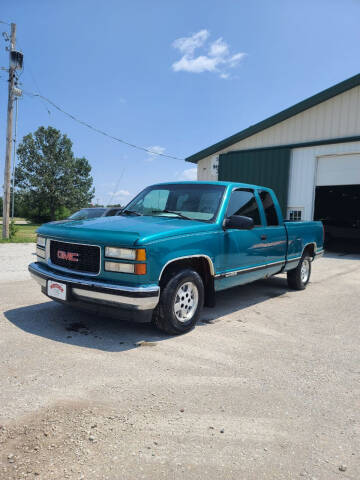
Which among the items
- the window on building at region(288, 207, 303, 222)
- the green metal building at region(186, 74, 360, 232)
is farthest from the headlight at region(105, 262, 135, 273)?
the window on building at region(288, 207, 303, 222)

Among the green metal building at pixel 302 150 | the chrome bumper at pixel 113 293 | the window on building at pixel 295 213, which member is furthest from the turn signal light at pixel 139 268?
the window on building at pixel 295 213

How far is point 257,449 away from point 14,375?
2053 mm

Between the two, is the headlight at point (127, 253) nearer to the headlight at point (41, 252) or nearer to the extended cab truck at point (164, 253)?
the extended cab truck at point (164, 253)

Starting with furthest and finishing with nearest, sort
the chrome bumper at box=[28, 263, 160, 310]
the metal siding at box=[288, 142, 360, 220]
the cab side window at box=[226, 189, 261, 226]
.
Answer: the metal siding at box=[288, 142, 360, 220] → the cab side window at box=[226, 189, 261, 226] → the chrome bumper at box=[28, 263, 160, 310]

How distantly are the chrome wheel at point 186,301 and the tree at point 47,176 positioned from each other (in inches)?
1762

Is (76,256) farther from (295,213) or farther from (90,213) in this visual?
(295,213)

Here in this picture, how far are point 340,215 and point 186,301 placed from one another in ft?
69.0

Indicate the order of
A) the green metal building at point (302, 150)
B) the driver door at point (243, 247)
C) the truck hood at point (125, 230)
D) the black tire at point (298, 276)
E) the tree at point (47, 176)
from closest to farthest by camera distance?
the truck hood at point (125, 230)
the driver door at point (243, 247)
the black tire at point (298, 276)
the green metal building at point (302, 150)
the tree at point (47, 176)

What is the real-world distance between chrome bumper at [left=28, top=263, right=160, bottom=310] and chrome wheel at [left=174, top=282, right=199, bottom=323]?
1.48 ft

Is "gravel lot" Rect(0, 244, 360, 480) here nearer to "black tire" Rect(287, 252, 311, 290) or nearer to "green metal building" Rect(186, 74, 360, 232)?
"black tire" Rect(287, 252, 311, 290)

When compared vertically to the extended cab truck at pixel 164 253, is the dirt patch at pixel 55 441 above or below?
below

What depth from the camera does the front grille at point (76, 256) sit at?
376 cm

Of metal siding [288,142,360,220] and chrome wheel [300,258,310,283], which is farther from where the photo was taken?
metal siding [288,142,360,220]

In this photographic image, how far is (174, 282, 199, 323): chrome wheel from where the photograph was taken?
3955 millimetres
